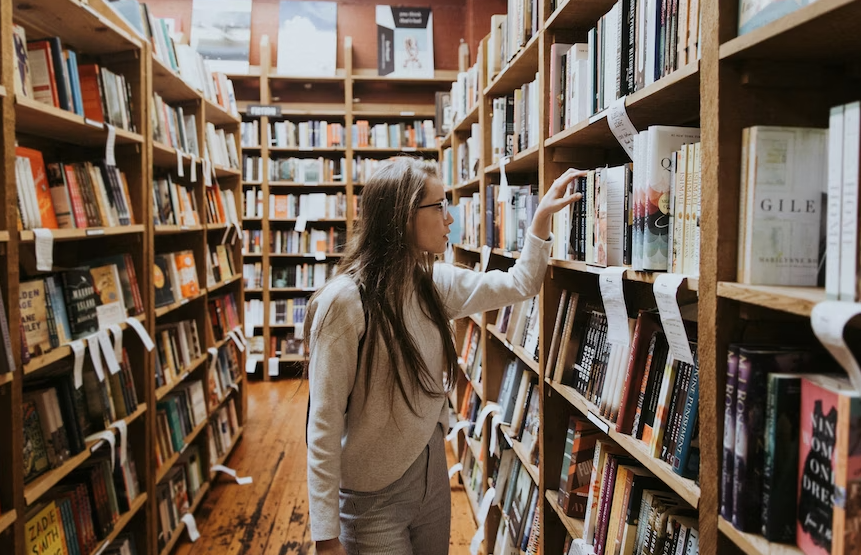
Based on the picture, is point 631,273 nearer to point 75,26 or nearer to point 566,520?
point 566,520

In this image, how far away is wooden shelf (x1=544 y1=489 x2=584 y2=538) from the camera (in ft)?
4.54

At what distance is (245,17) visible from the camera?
5602 mm

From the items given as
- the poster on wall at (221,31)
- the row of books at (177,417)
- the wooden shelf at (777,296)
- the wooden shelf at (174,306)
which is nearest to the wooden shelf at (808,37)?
the wooden shelf at (777,296)

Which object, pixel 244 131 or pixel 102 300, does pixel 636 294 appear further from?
pixel 244 131

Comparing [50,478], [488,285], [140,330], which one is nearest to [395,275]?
[488,285]

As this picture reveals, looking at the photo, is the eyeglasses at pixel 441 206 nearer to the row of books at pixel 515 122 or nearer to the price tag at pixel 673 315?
the row of books at pixel 515 122

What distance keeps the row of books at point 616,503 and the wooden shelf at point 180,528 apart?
1.75 metres

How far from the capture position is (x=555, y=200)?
1.40 metres

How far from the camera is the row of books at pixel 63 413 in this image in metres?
1.54

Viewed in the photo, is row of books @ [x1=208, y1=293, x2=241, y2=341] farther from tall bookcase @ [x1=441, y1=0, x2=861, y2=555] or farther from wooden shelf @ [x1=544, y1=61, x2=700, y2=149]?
tall bookcase @ [x1=441, y1=0, x2=861, y2=555]

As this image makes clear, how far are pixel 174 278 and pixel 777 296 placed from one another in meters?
2.52

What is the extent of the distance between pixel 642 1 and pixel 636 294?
0.72 metres

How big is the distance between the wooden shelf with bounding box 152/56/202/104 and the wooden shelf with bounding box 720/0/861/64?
2.26 m

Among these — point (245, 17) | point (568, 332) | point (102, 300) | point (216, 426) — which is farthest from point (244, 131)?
point (568, 332)
